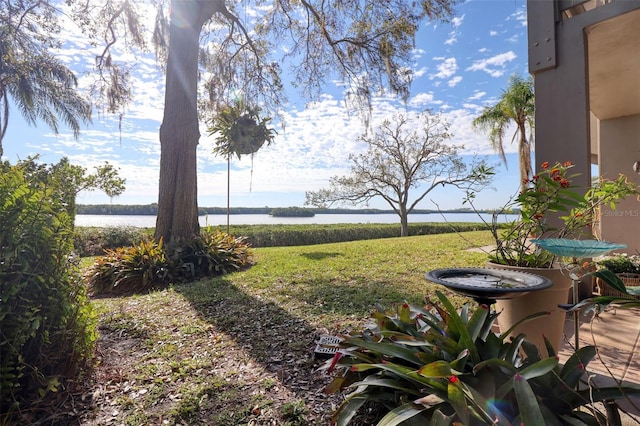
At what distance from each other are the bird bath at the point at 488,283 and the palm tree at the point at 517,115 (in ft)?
37.4

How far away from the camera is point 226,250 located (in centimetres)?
594

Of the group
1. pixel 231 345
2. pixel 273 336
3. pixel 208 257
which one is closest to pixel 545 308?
pixel 273 336

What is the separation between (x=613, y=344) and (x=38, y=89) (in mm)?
16641

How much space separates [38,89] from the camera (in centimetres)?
1130

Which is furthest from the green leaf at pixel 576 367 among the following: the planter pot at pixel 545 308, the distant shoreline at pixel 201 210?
the distant shoreline at pixel 201 210

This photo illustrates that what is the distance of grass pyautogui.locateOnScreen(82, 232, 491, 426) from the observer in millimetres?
1632

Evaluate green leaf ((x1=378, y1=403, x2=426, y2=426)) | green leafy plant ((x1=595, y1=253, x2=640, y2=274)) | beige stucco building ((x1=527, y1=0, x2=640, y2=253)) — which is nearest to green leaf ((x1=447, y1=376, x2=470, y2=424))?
green leaf ((x1=378, y1=403, x2=426, y2=426))

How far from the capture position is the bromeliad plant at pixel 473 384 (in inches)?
38.5

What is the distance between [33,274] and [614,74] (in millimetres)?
6261

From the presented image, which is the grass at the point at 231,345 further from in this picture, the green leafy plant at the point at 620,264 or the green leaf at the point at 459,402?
the green leafy plant at the point at 620,264

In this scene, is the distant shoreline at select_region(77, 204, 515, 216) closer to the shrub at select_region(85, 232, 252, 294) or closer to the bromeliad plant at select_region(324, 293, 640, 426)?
the shrub at select_region(85, 232, 252, 294)

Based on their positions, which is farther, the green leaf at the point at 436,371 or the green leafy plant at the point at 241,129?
the green leafy plant at the point at 241,129

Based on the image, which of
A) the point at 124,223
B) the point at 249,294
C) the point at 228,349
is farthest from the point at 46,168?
the point at 124,223

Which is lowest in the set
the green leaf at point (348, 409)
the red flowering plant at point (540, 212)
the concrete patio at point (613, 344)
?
the concrete patio at point (613, 344)
